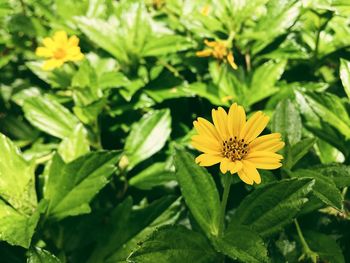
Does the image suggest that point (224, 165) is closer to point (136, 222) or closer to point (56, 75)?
point (136, 222)

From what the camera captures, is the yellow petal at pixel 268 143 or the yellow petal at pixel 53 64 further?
the yellow petal at pixel 53 64

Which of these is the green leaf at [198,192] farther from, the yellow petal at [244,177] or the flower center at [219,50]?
the flower center at [219,50]

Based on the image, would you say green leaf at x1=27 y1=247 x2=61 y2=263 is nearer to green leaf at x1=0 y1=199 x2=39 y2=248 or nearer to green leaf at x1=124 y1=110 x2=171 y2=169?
green leaf at x1=0 y1=199 x2=39 y2=248

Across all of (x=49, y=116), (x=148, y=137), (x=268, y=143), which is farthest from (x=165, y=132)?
(x=268, y=143)

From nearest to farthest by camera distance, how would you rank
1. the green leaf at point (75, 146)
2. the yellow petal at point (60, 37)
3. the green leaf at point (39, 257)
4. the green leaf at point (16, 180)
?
the green leaf at point (39, 257) → the green leaf at point (16, 180) → the green leaf at point (75, 146) → the yellow petal at point (60, 37)

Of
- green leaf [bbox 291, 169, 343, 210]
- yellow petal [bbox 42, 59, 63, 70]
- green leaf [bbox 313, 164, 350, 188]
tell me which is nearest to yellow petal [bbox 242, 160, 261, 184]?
green leaf [bbox 291, 169, 343, 210]

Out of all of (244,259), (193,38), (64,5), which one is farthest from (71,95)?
(244,259)

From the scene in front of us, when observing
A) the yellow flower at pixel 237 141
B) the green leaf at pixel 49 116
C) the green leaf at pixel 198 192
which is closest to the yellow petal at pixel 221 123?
the yellow flower at pixel 237 141

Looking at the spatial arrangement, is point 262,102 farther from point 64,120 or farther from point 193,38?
point 64,120
